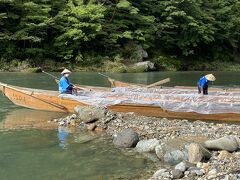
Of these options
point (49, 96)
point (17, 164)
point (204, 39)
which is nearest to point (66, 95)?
point (49, 96)

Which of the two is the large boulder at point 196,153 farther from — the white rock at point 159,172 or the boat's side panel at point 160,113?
the boat's side panel at point 160,113

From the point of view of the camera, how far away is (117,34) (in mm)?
42781

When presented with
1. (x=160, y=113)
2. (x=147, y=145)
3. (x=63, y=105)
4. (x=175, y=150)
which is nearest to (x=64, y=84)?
(x=63, y=105)

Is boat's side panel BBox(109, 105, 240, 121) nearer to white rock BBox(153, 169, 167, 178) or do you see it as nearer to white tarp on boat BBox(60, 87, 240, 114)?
white tarp on boat BBox(60, 87, 240, 114)

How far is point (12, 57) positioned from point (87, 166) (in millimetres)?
29984

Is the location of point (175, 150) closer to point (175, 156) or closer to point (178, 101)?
point (175, 156)

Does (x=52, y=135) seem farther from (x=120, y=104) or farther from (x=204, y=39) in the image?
(x=204, y=39)

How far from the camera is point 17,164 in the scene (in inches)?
384

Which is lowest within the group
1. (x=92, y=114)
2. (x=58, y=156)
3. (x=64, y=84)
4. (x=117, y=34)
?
(x=58, y=156)

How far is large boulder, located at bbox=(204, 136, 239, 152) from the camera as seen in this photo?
33.0 feet

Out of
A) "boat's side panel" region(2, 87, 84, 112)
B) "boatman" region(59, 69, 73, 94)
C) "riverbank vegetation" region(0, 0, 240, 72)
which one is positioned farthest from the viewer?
"riverbank vegetation" region(0, 0, 240, 72)

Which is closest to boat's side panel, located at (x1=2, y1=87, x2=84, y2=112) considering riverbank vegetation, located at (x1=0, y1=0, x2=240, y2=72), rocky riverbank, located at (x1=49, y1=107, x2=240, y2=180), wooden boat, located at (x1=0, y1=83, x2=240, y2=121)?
wooden boat, located at (x1=0, y1=83, x2=240, y2=121)

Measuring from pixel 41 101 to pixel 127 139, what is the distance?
6.27 metres

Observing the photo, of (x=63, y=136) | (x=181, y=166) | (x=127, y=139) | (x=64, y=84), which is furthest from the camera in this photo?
(x=64, y=84)
